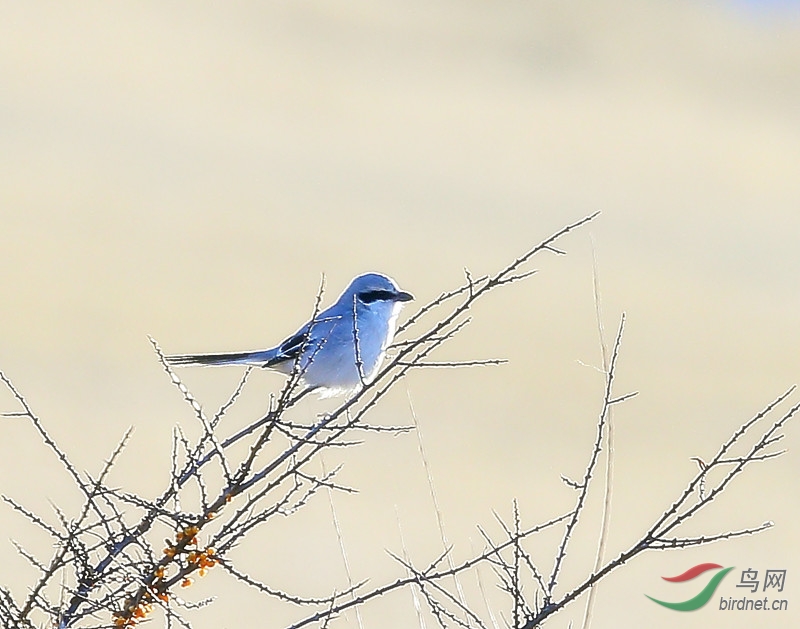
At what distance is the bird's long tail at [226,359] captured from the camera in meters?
3.80

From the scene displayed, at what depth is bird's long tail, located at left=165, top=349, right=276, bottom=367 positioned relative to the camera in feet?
12.5

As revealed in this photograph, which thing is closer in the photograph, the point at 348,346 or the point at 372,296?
the point at 348,346

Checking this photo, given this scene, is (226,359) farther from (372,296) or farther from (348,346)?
(372,296)

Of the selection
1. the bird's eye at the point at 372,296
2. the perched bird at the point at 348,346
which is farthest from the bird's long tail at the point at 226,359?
the bird's eye at the point at 372,296

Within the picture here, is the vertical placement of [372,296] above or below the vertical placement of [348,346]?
above

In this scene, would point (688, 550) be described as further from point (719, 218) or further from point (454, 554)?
point (719, 218)

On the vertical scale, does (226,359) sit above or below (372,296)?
below

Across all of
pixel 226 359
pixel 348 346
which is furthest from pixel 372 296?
pixel 226 359

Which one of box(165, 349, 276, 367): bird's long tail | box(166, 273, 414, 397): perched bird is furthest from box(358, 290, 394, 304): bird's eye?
box(165, 349, 276, 367): bird's long tail

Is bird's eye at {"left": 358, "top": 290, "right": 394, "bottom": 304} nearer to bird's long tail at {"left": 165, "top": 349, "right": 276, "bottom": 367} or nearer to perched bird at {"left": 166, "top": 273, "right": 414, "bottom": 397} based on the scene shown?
perched bird at {"left": 166, "top": 273, "right": 414, "bottom": 397}

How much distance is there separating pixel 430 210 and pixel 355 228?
2297 mm

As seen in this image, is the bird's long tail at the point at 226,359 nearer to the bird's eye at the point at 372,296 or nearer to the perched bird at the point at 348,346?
the perched bird at the point at 348,346

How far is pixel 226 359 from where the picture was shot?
4.05m

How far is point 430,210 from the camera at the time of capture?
20.8m
